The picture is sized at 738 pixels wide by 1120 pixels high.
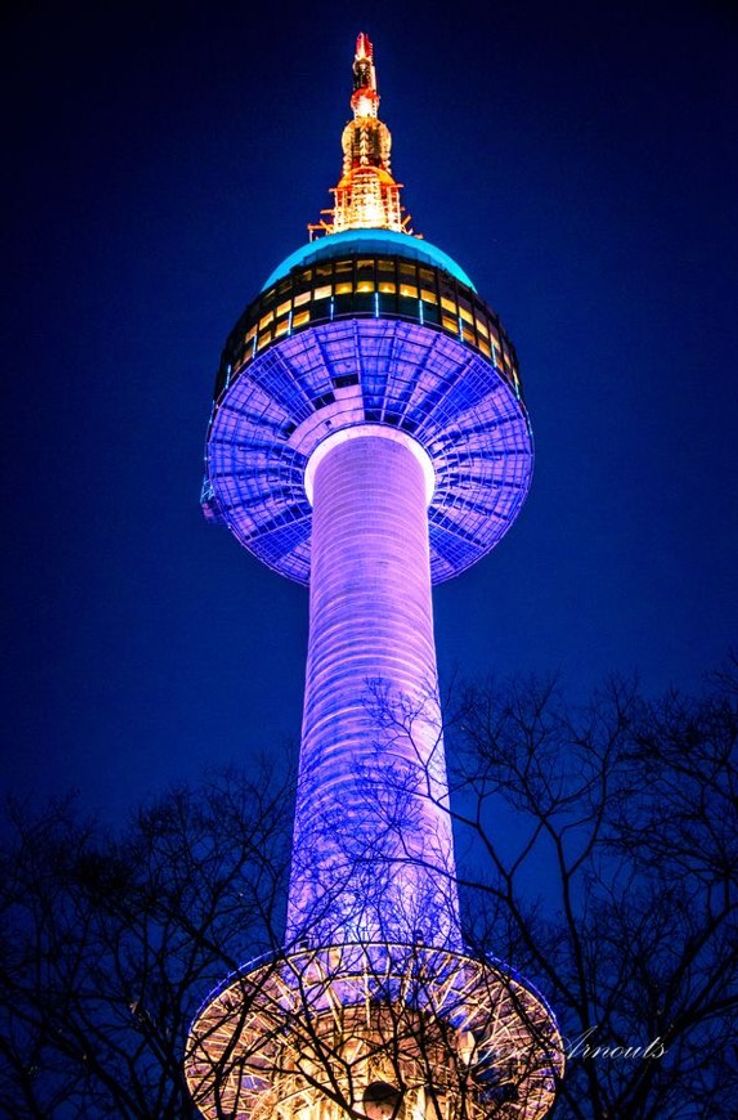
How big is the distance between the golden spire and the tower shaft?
1689cm

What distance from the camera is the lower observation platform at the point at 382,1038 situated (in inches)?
558

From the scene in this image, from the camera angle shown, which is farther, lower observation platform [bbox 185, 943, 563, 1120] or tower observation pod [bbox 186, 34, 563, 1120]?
tower observation pod [bbox 186, 34, 563, 1120]

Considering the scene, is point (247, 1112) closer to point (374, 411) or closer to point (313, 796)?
point (313, 796)

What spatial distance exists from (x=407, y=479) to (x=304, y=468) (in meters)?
6.74

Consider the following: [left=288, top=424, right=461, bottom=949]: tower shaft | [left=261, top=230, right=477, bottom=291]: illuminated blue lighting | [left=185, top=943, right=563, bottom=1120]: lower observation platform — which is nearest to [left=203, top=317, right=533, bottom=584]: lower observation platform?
[left=288, top=424, right=461, bottom=949]: tower shaft

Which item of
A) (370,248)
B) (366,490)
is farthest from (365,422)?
(370,248)

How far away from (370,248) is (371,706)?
79.7ft

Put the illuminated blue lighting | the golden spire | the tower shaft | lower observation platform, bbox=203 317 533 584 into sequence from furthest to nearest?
the golden spire → the illuminated blue lighting → lower observation platform, bbox=203 317 533 584 → the tower shaft

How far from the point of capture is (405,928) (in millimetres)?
22922

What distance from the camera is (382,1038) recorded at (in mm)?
14391

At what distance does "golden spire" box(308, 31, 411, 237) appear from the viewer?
55594 mm

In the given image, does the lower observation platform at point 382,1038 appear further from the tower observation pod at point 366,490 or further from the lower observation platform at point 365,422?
→ the lower observation platform at point 365,422

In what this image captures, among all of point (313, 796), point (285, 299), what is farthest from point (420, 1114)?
point (285, 299)

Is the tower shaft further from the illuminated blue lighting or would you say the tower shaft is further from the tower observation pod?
the illuminated blue lighting
